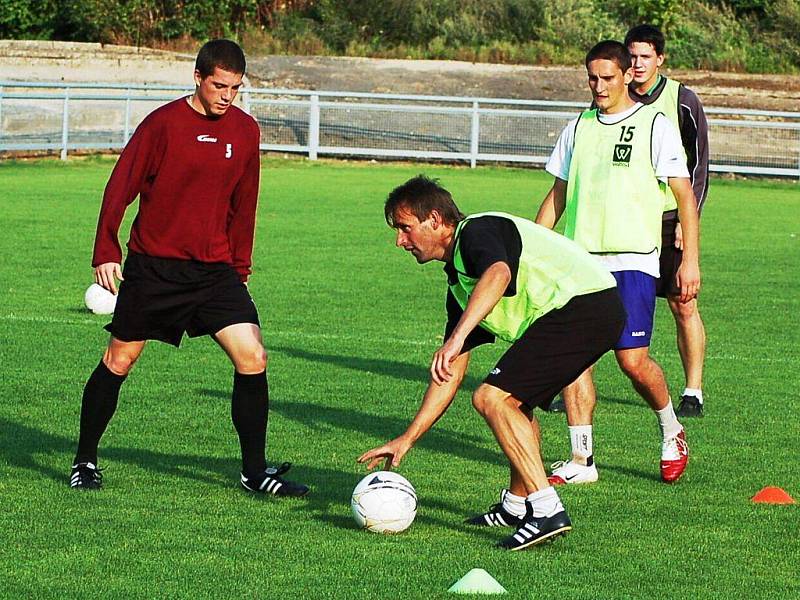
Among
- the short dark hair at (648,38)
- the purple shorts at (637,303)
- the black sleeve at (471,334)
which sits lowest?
the purple shorts at (637,303)

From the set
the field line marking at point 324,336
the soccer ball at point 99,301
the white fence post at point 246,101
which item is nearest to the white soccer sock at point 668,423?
the field line marking at point 324,336

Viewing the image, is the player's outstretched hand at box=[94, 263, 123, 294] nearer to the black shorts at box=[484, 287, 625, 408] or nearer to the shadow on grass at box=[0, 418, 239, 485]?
the shadow on grass at box=[0, 418, 239, 485]

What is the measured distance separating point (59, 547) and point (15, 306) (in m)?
7.70

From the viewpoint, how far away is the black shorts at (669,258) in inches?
356

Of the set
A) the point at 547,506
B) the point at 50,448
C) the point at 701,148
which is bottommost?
the point at 50,448

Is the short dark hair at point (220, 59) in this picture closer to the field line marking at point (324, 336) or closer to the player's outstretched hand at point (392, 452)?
the player's outstretched hand at point (392, 452)

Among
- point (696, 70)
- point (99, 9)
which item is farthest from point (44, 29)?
point (696, 70)

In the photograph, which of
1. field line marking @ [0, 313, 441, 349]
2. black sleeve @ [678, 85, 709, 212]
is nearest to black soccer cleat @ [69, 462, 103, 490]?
black sleeve @ [678, 85, 709, 212]

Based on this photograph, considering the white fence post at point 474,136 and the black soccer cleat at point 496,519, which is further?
the white fence post at point 474,136

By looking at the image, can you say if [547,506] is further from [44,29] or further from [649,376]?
[44,29]

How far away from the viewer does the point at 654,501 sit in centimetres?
722

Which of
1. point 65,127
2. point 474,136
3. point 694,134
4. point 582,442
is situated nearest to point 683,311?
point 694,134

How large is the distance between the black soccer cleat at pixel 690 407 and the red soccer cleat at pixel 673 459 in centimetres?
194

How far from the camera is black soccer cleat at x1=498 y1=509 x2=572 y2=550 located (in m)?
6.05
